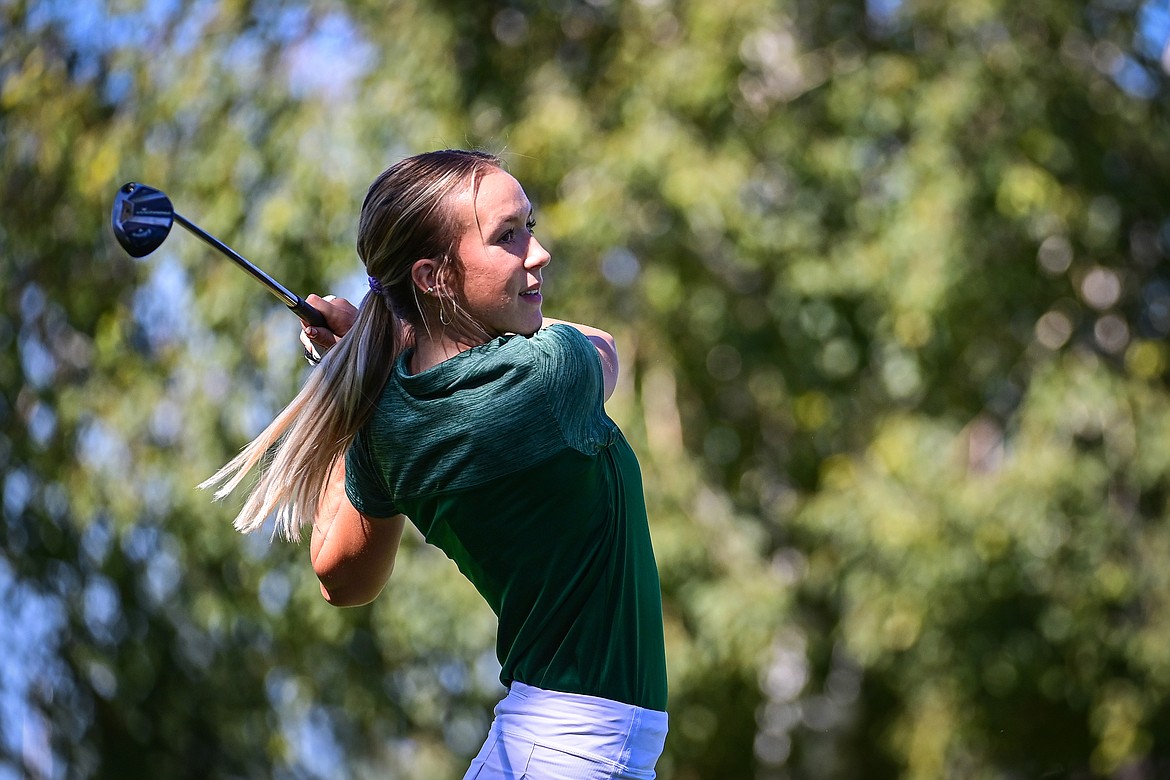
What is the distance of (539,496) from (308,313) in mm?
544

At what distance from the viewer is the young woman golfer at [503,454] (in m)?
1.87

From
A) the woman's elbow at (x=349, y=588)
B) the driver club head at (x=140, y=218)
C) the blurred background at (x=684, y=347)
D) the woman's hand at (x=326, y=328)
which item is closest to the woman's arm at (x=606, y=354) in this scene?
the woman's hand at (x=326, y=328)

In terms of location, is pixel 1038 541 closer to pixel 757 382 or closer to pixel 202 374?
pixel 757 382

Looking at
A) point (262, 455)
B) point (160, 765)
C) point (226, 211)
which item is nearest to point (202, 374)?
point (226, 211)

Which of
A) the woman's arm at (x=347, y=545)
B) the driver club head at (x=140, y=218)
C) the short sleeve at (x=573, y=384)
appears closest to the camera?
the short sleeve at (x=573, y=384)

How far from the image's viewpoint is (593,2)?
6754mm

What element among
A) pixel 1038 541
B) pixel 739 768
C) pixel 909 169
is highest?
pixel 909 169

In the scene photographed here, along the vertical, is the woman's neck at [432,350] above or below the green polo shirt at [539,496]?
above

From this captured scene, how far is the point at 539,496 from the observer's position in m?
1.88

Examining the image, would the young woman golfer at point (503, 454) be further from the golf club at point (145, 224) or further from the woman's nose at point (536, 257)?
the golf club at point (145, 224)

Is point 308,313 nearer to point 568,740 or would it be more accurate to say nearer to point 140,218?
point 140,218

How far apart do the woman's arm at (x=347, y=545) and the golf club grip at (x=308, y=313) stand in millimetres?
220

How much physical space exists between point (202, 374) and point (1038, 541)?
343 cm

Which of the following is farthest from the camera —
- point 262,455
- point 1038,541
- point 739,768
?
point 739,768
